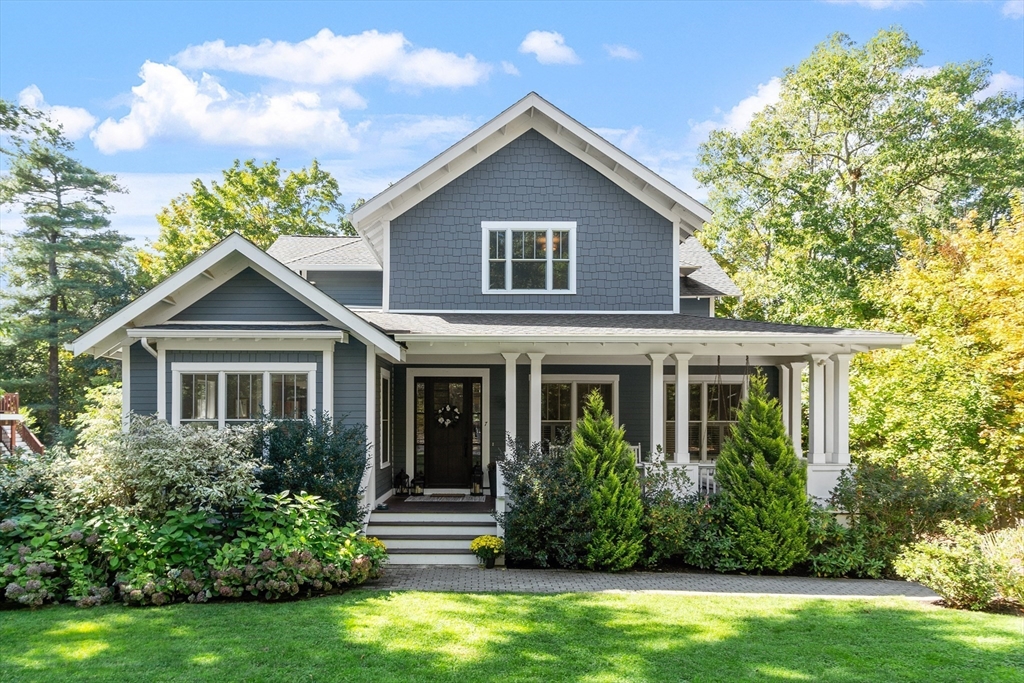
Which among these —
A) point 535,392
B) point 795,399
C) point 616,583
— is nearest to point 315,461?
point 535,392

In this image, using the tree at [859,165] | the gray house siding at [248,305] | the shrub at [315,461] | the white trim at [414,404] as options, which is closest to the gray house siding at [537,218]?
the white trim at [414,404]

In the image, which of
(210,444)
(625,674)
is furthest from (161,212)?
(625,674)

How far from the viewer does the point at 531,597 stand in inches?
332

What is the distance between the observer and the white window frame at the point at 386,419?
11.6 m

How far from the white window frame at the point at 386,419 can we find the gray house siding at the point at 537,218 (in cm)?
170

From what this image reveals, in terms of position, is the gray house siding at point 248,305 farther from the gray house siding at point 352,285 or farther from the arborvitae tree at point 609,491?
the gray house siding at point 352,285

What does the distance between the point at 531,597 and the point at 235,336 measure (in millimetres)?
5619

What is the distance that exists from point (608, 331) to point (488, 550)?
3.80 metres

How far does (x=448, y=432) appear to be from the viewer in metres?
13.9

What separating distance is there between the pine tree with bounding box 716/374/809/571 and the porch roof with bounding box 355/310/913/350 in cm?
118

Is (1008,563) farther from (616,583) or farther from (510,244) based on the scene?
(510,244)

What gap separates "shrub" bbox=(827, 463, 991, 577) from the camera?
1009cm

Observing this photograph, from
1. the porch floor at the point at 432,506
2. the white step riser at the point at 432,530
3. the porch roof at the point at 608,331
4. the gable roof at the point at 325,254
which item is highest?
the gable roof at the point at 325,254

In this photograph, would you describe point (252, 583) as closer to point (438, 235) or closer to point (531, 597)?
point (531, 597)
